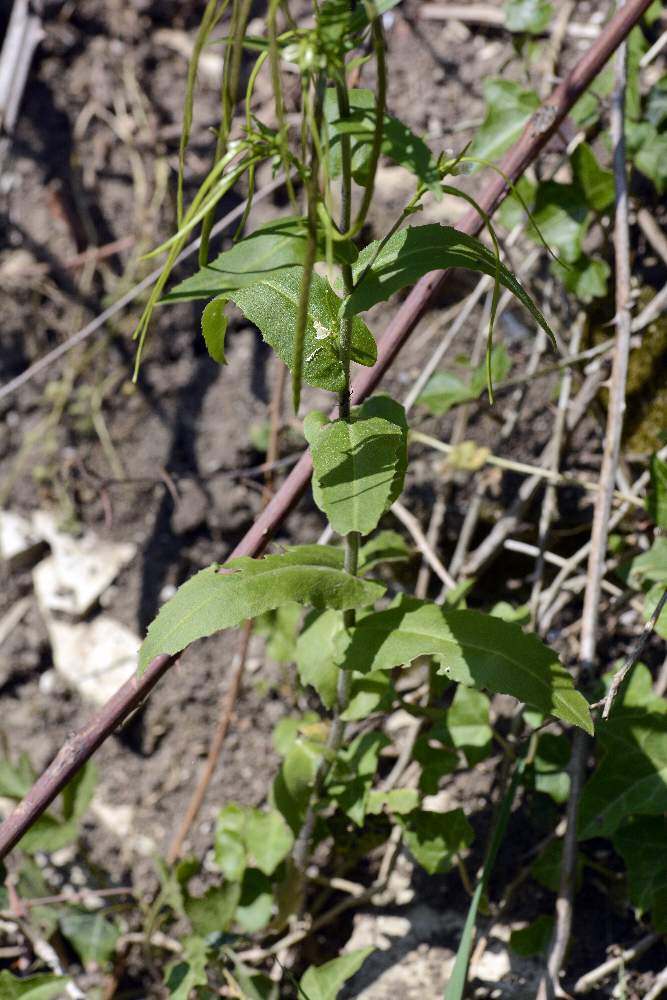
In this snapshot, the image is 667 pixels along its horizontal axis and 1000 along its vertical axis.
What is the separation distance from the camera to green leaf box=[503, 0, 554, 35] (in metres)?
2.25

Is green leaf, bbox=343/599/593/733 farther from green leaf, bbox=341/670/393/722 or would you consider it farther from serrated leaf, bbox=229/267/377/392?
serrated leaf, bbox=229/267/377/392

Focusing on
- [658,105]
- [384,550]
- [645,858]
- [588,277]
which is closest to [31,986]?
[384,550]

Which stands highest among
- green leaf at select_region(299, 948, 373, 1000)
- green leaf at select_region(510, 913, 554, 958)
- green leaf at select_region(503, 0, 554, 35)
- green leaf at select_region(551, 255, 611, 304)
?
green leaf at select_region(503, 0, 554, 35)

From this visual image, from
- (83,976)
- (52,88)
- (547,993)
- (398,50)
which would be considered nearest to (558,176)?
(398,50)

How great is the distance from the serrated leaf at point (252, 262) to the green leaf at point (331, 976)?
116cm

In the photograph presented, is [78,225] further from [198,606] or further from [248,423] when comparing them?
[198,606]

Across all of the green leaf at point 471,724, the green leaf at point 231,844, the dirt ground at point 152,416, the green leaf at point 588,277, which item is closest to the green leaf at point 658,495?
the dirt ground at point 152,416

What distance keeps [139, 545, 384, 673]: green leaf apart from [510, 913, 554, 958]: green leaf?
2.64ft

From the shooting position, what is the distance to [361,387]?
166cm

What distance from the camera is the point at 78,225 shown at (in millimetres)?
2945

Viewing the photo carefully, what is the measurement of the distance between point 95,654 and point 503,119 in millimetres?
1740

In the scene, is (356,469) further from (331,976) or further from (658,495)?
(331,976)

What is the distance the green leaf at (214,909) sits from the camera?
1909 mm

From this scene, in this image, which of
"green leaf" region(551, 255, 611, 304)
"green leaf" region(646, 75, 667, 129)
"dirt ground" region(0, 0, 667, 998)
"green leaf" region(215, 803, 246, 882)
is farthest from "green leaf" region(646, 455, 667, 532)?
"green leaf" region(215, 803, 246, 882)
